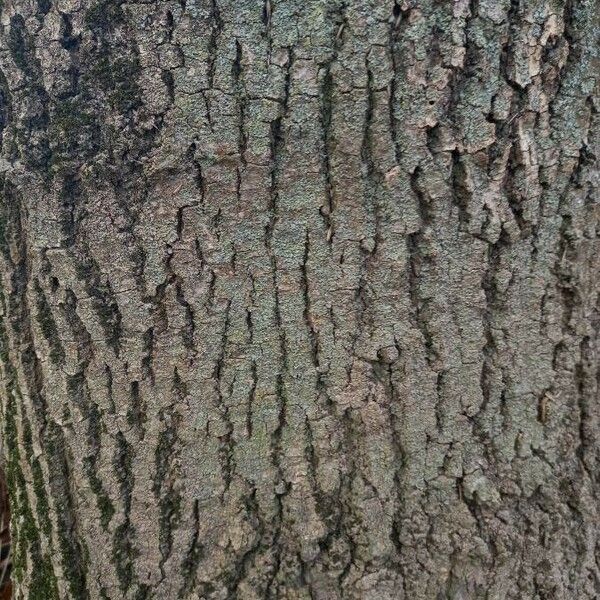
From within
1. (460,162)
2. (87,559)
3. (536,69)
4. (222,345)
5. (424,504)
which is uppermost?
(536,69)

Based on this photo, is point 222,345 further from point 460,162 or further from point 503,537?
point 503,537

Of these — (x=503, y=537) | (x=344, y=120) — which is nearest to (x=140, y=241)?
(x=344, y=120)

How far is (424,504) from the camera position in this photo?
1295mm

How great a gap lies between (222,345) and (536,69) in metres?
0.76

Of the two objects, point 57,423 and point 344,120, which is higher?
point 344,120

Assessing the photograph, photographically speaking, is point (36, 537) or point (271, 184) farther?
point (36, 537)

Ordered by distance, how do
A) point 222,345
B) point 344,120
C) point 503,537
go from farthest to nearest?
point 503,537
point 222,345
point 344,120

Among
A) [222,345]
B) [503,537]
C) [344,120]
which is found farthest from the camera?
[503,537]

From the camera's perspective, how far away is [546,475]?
1349 millimetres

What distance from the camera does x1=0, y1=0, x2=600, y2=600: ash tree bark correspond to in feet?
3.51

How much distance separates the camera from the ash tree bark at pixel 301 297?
1.07 meters

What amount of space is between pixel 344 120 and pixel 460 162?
225 mm

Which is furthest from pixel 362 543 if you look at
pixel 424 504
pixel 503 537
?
pixel 503 537

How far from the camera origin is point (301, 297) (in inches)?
46.1
